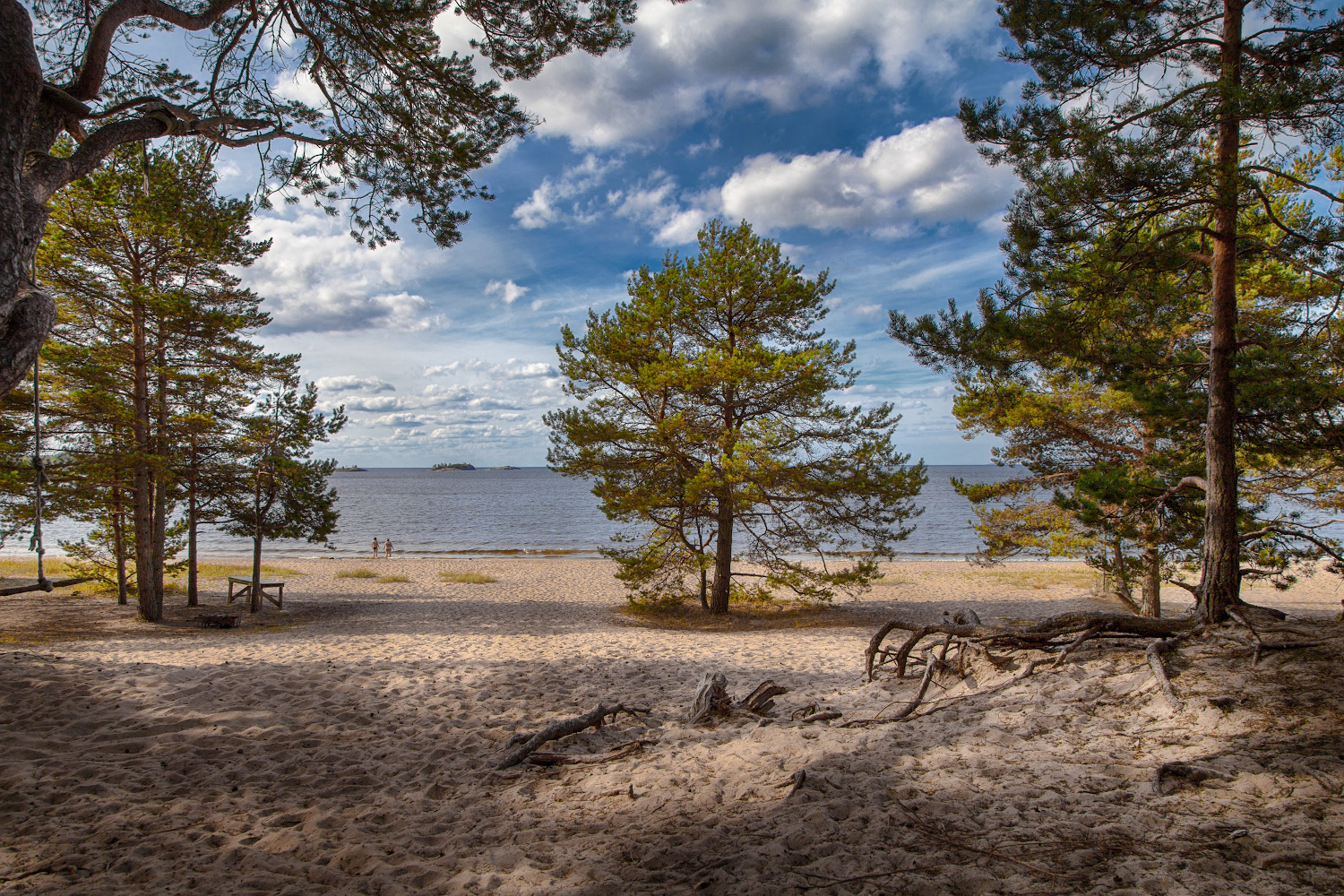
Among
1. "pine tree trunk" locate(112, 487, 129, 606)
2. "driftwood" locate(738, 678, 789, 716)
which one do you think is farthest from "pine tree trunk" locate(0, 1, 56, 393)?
"pine tree trunk" locate(112, 487, 129, 606)

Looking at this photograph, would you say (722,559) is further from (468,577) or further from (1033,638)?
(468,577)

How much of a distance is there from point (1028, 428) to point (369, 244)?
37.0 ft

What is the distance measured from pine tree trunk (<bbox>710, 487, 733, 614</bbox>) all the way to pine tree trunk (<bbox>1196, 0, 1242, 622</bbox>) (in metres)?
9.44

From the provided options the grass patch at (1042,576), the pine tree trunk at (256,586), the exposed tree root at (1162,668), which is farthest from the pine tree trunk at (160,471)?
the grass patch at (1042,576)

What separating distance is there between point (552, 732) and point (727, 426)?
9958 millimetres

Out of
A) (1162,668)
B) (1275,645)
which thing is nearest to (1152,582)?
(1275,645)

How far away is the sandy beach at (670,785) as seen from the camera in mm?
2793

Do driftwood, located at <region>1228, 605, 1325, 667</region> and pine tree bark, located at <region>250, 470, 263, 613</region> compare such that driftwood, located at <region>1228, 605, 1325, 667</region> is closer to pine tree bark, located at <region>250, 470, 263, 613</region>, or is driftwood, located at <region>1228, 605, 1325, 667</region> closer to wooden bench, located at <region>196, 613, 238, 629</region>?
wooden bench, located at <region>196, 613, 238, 629</region>

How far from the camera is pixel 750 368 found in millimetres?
12562

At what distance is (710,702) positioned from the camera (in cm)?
568

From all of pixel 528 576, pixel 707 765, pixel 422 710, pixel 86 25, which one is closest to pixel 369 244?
pixel 86 25

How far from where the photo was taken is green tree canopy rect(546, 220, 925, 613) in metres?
13.3

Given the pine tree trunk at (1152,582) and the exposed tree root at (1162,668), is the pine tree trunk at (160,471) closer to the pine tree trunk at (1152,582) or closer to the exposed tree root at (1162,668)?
the exposed tree root at (1162,668)

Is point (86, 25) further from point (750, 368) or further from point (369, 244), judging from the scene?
point (750, 368)
